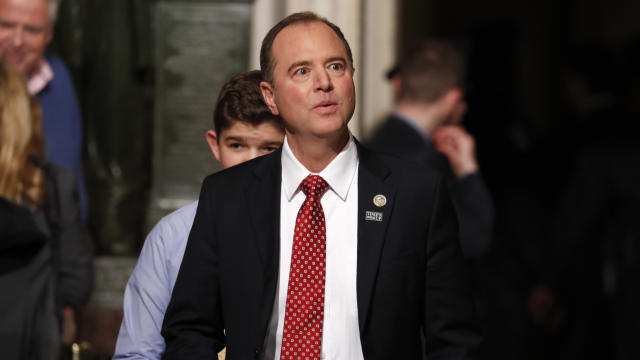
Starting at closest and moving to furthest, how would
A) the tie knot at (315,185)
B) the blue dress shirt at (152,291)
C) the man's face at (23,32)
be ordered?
1. the tie knot at (315,185)
2. the blue dress shirt at (152,291)
3. the man's face at (23,32)

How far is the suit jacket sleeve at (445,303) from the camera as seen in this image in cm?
251

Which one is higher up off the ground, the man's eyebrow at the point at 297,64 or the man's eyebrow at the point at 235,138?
the man's eyebrow at the point at 297,64

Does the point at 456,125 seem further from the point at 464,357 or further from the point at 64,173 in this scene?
the point at 464,357

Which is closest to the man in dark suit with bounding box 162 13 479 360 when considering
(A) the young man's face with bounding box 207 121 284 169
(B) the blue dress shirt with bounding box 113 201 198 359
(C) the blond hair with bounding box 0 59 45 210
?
(B) the blue dress shirt with bounding box 113 201 198 359

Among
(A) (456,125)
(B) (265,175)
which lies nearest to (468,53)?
(A) (456,125)

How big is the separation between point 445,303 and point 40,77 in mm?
2887

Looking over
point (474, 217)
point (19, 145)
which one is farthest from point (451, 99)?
point (19, 145)

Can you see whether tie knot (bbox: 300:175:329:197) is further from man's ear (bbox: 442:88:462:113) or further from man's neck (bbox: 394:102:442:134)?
man's ear (bbox: 442:88:462:113)

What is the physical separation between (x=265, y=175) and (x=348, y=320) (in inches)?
15.7

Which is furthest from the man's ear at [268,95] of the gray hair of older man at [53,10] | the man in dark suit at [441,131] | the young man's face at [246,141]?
the gray hair of older man at [53,10]

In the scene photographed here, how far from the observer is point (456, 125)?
5527 mm

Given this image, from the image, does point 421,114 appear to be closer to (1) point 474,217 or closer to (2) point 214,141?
(1) point 474,217

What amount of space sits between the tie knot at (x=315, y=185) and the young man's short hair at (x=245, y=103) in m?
0.36

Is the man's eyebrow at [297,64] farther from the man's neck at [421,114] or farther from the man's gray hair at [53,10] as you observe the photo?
the man's gray hair at [53,10]
